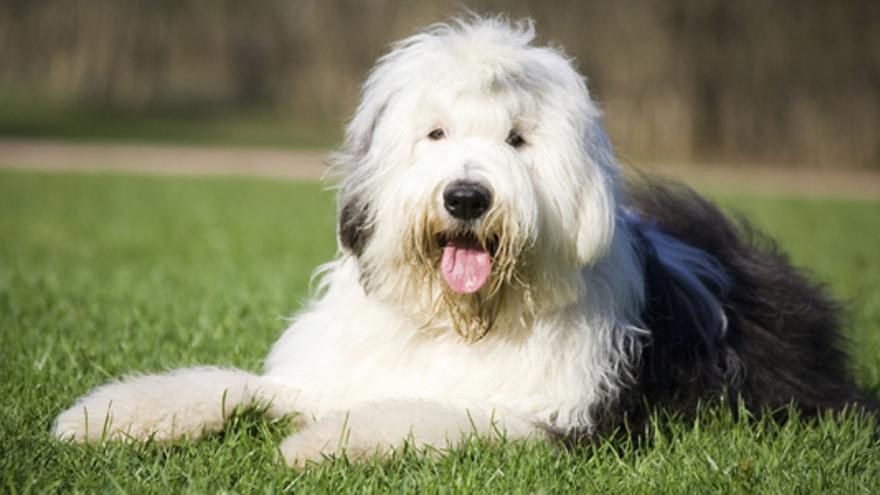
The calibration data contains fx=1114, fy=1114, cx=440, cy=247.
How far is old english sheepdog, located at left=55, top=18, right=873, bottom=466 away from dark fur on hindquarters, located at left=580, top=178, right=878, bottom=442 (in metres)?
0.01

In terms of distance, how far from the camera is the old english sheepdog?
3566 mm

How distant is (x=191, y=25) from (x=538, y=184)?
1141 inches

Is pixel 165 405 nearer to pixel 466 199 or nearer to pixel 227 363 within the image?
pixel 227 363

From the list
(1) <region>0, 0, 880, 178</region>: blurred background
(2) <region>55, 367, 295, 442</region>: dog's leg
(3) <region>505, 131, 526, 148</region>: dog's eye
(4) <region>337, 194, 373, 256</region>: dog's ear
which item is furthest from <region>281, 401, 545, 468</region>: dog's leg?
(1) <region>0, 0, 880, 178</region>: blurred background

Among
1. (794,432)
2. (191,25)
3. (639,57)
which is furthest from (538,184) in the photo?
(191,25)

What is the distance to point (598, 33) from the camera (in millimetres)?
23297

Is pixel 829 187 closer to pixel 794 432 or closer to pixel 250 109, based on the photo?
pixel 794 432

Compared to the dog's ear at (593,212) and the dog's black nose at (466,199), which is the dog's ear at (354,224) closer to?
the dog's black nose at (466,199)

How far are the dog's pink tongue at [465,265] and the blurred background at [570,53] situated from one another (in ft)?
49.5

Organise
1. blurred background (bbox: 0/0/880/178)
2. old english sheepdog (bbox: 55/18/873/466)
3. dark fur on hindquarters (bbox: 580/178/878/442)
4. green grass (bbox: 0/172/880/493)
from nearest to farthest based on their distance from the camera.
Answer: green grass (bbox: 0/172/880/493)
old english sheepdog (bbox: 55/18/873/466)
dark fur on hindquarters (bbox: 580/178/878/442)
blurred background (bbox: 0/0/880/178)

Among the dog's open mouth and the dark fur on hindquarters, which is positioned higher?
the dog's open mouth

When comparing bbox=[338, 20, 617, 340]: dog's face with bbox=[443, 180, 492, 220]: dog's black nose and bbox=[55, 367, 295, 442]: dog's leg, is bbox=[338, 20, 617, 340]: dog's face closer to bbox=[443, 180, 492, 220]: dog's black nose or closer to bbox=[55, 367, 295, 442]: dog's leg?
bbox=[443, 180, 492, 220]: dog's black nose

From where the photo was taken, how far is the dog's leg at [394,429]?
346cm

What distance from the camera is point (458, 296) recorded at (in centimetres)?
373
